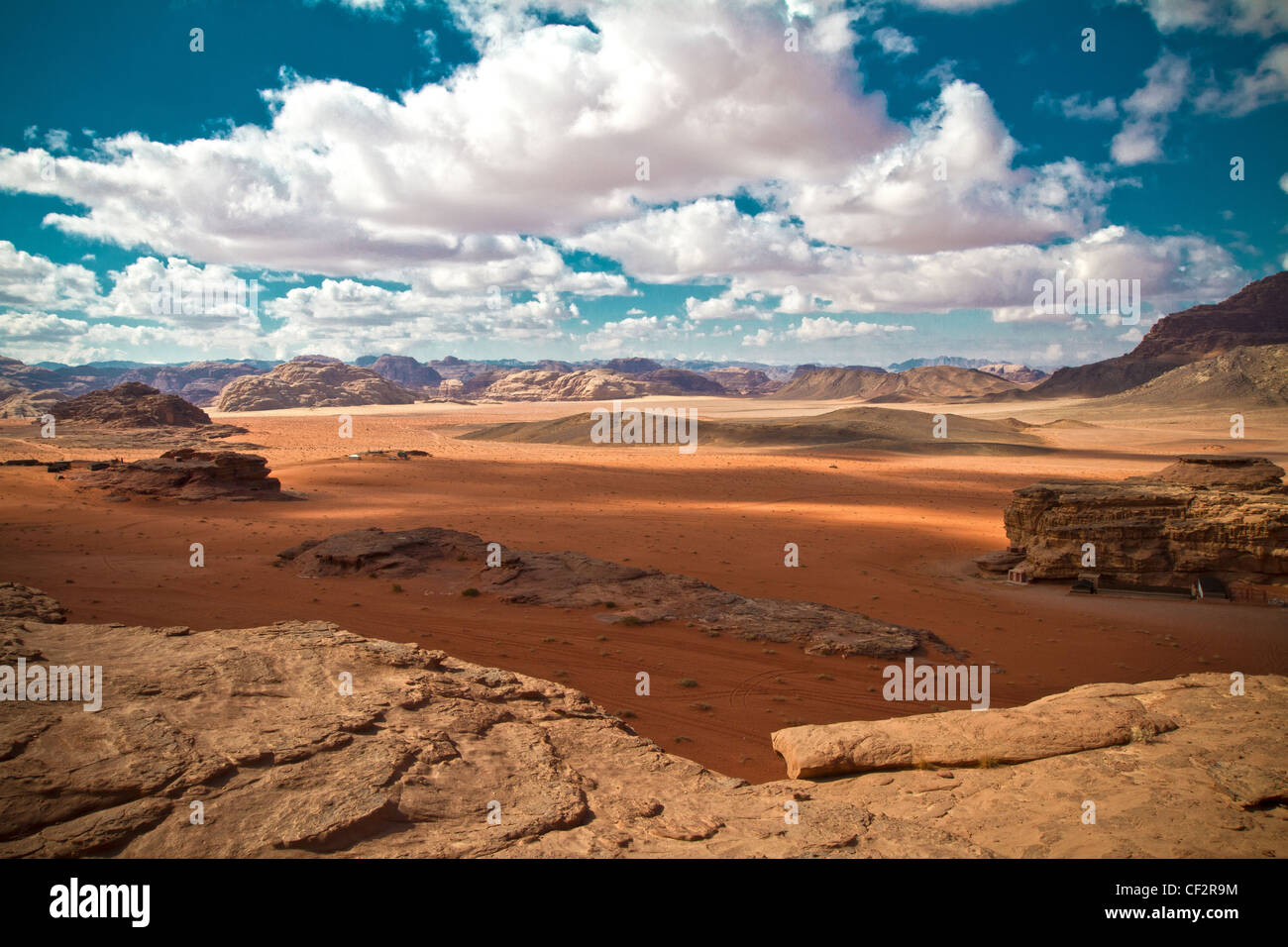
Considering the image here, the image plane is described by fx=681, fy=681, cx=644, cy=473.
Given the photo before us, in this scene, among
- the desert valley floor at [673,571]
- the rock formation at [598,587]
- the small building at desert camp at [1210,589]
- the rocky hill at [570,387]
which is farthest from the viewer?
the rocky hill at [570,387]

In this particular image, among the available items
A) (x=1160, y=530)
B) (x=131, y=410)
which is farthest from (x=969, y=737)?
(x=131, y=410)

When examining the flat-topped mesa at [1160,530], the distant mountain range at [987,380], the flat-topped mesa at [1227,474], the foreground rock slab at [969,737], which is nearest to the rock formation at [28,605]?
the foreground rock slab at [969,737]

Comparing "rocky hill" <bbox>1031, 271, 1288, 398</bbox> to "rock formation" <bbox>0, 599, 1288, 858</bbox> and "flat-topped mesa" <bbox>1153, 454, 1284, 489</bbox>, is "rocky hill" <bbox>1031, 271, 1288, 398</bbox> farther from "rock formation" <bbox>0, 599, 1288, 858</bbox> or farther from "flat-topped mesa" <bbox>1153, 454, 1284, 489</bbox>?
"rock formation" <bbox>0, 599, 1288, 858</bbox>

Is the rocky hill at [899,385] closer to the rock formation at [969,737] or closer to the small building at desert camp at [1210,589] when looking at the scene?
the small building at desert camp at [1210,589]

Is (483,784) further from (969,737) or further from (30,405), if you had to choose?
(30,405)

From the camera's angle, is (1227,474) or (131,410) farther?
(131,410)
